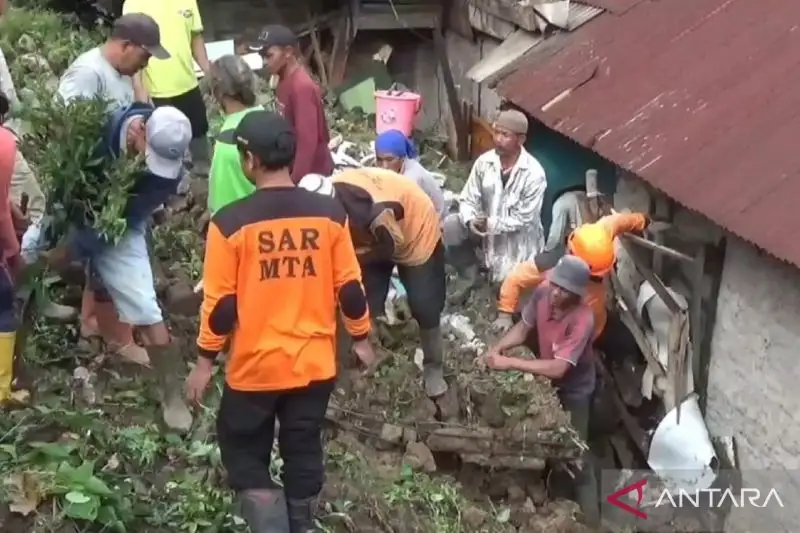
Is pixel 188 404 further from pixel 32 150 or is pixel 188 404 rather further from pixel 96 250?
pixel 32 150

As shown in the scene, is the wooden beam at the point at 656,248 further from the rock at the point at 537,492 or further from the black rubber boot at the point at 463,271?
the rock at the point at 537,492

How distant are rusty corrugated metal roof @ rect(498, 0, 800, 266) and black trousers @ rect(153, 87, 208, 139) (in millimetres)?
2485

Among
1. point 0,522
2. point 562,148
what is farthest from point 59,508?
point 562,148

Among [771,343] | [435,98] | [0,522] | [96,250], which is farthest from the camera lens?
[435,98]

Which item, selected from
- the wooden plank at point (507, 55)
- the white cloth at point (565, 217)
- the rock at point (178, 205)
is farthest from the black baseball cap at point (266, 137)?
the wooden plank at point (507, 55)

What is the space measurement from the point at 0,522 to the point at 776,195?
404 cm

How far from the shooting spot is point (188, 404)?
5328 mm

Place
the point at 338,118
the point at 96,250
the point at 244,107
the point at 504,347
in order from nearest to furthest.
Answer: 1. the point at 96,250
2. the point at 244,107
3. the point at 504,347
4. the point at 338,118

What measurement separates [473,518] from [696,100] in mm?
3016

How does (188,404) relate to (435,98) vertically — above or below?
below

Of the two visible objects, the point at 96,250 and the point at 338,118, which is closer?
the point at 96,250

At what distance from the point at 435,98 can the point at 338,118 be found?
2.31 metres

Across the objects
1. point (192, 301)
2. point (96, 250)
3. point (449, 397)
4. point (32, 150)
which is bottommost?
point (449, 397)

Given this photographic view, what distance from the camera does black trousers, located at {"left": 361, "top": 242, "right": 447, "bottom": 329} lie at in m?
5.48
